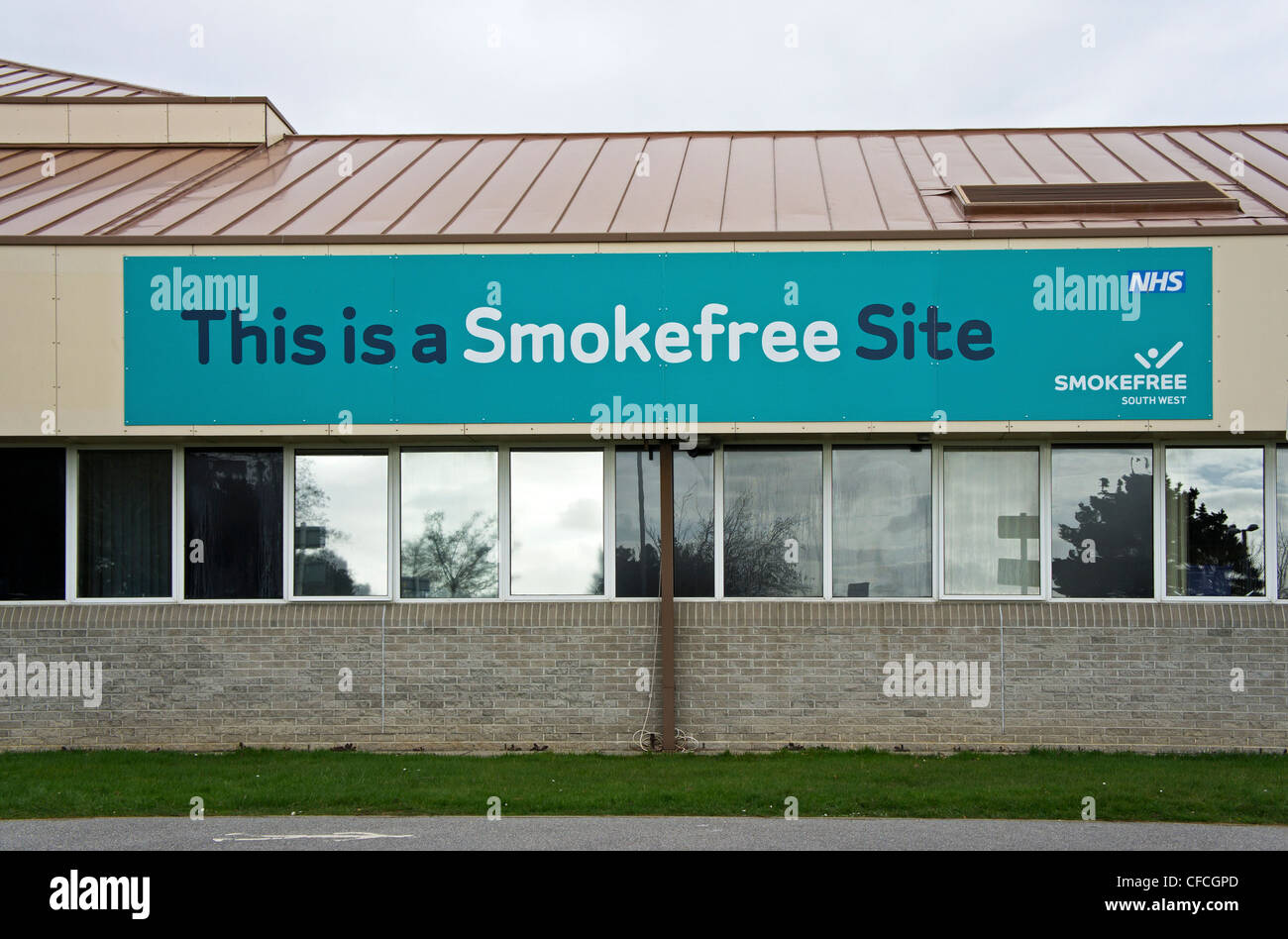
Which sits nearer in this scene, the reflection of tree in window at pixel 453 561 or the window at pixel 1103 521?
the window at pixel 1103 521

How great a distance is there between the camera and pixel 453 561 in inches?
503

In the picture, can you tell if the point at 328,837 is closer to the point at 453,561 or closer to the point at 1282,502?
the point at 453,561

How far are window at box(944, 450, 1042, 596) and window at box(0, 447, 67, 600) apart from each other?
30.7 feet

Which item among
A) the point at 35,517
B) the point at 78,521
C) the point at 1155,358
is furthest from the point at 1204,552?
the point at 35,517

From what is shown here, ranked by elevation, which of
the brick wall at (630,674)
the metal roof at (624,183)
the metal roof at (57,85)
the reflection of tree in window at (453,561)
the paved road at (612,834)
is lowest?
the paved road at (612,834)

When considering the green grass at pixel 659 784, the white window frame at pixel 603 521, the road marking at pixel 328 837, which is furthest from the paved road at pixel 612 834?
the white window frame at pixel 603 521

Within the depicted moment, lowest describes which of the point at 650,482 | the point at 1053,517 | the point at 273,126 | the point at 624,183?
the point at 1053,517

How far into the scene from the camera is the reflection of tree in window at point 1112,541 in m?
12.4

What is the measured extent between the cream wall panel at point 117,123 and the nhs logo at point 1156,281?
518 inches

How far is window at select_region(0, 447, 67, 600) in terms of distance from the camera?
1279 centimetres

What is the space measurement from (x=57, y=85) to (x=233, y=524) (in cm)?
1114

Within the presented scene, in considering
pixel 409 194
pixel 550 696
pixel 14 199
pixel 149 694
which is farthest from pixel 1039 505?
pixel 14 199

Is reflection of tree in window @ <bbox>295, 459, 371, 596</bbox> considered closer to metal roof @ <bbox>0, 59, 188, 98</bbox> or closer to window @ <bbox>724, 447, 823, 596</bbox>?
window @ <bbox>724, 447, 823, 596</bbox>

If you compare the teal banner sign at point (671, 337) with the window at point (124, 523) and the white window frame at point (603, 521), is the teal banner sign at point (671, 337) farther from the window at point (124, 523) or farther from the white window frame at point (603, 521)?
the window at point (124, 523)
